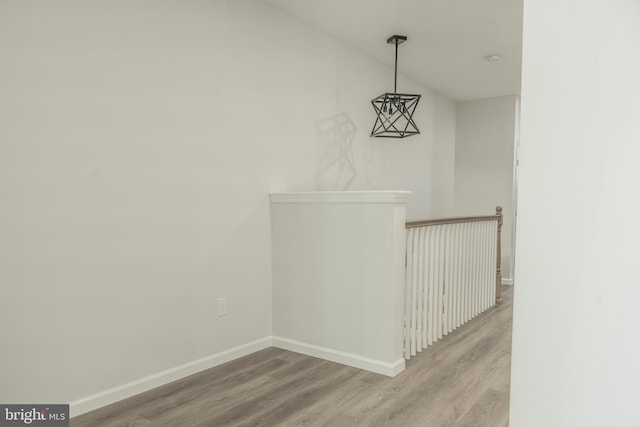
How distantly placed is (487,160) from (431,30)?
276 cm

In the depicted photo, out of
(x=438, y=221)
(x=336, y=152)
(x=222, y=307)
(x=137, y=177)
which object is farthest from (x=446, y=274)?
(x=137, y=177)

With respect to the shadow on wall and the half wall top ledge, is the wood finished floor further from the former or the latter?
the shadow on wall

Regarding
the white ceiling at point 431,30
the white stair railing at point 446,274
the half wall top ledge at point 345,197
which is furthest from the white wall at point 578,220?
the white ceiling at point 431,30

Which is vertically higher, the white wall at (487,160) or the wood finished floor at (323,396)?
the white wall at (487,160)

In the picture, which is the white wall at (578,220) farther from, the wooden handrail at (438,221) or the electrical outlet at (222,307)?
the electrical outlet at (222,307)

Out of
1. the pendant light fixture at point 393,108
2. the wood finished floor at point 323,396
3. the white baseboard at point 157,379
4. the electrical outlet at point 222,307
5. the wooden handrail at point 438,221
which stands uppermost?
the pendant light fixture at point 393,108

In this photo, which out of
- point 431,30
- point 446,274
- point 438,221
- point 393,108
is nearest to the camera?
point 438,221

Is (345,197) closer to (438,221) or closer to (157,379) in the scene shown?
(438,221)

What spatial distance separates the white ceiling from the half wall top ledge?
137 centimetres

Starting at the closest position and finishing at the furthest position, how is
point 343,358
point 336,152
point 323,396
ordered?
point 323,396
point 343,358
point 336,152

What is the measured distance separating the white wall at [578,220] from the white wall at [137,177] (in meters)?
1.98

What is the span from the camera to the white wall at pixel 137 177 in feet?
6.08

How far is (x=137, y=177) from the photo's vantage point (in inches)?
88.7

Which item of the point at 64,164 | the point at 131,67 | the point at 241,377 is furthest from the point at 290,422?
the point at 131,67
